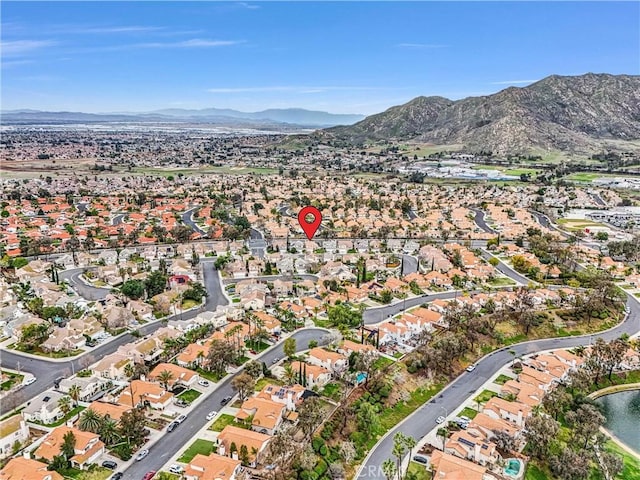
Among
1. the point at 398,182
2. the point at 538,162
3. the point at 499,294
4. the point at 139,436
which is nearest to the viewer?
the point at 139,436

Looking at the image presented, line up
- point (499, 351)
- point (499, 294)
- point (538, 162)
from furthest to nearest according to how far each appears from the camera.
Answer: point (538, 162) < point (499, 294) < point (499, 351)

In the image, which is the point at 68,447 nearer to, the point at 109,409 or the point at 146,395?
the point at 109,409

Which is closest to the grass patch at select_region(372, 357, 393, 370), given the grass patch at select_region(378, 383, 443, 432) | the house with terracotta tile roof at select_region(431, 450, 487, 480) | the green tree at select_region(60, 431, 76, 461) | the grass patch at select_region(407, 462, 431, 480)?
the grass patch at select_region(378, 383, 443, 432)

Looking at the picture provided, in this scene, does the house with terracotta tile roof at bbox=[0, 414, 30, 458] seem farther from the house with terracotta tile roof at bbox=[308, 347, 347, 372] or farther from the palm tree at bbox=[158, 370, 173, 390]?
the house with terracotta tile roof at bbox=[308, 347, 347, 372]

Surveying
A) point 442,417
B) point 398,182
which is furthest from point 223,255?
point 398,182

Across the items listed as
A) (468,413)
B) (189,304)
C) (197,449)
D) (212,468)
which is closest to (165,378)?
(197,449)

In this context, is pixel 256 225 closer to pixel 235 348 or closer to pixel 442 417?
pixel 235 348
